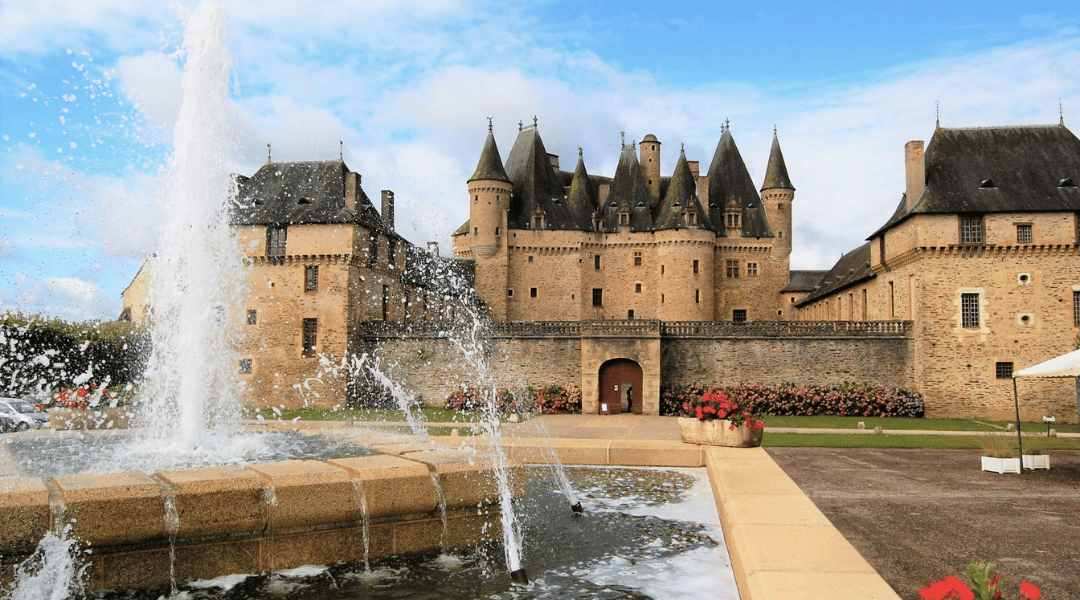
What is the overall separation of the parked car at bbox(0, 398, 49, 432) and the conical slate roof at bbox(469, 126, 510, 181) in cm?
3626

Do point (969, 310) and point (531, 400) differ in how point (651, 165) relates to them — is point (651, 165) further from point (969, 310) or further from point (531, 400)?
point (531, 400)

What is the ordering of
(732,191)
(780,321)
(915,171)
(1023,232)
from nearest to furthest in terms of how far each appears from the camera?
(1023,232), (780,321), (915,171), (732,191)

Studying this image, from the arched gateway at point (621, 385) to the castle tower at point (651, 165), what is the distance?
2915 cm

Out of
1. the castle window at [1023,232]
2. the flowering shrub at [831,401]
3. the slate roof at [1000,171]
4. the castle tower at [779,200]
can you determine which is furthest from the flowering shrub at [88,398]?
the castle tower at [779,200]

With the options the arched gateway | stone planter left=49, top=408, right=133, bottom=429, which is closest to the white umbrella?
stone planter left=49, top=408, right=133, bottom=429

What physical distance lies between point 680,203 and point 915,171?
77.0 ft

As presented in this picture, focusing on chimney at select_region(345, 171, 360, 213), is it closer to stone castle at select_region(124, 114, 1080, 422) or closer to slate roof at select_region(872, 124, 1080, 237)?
stone castle at select_region(124, 114, 1080, 422)

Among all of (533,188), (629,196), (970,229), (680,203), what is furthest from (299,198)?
(970,229)

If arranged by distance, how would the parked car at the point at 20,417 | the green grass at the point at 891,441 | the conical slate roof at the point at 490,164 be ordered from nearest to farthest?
the green grass at the point at 891,441, the parked car at the point at 20,417, the conical slate roof at the point at 490,164

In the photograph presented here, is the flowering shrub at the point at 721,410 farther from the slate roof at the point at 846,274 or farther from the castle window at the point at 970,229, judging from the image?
the slate roof at the point at 846,274

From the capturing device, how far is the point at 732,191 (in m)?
62.7

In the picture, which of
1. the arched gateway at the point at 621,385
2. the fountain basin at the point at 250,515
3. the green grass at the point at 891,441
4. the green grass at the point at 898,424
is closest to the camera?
the fountain basin at the point at 250,515

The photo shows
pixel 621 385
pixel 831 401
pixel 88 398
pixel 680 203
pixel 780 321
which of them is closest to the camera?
pixel 88 398

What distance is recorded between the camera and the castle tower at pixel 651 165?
63.3 m
